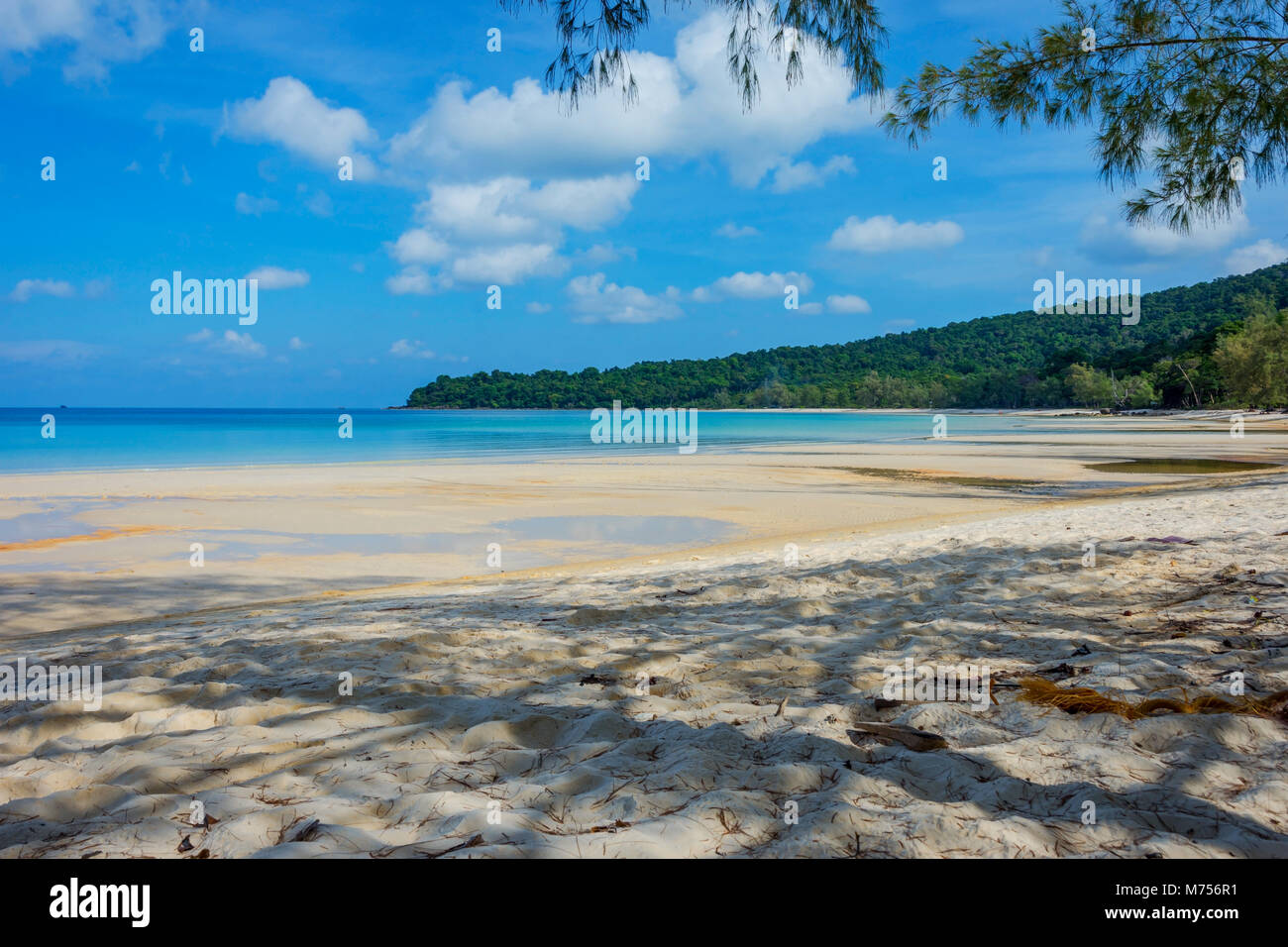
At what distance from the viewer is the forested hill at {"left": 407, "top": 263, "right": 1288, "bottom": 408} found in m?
93.0

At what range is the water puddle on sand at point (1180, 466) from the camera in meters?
19.6

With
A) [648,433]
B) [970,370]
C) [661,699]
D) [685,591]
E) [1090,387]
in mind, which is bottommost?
[685,591]

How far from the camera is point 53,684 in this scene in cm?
399

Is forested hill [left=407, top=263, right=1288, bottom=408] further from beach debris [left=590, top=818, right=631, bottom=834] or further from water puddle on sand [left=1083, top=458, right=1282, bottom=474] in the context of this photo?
beach debris [left=590, top=818, right=631, bottom=834]

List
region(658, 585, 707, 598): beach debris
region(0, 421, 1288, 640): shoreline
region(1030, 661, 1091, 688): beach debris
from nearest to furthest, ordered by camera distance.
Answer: region(1030, 661, 1091, 688): beach debris < region(658, 585, 707, 598): beach debris < region(0, 421, 1288, 640): shoreline

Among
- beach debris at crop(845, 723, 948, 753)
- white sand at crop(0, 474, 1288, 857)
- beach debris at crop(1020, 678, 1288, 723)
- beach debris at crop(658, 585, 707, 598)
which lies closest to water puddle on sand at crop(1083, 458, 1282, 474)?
white sand at crop(0, 474, 1288, 857)

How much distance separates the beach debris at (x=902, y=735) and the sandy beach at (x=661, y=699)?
0.04 m

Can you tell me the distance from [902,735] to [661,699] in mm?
1078
